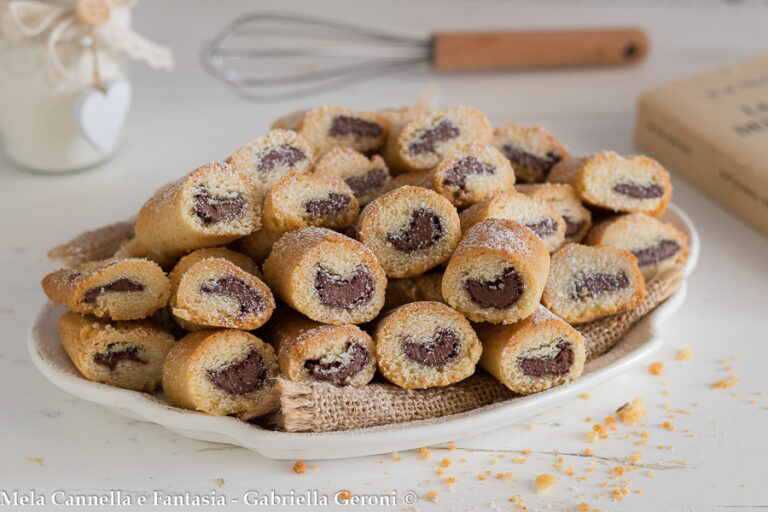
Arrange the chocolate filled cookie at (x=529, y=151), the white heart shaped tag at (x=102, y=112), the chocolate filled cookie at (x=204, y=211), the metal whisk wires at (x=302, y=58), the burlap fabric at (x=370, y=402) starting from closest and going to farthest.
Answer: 1. the burlap fabric at (x=370, y=402)
2. the chocolate filled cookie at (x=204, y=211)
3. the chocolate filled cookie at (x=529, y=151)
4. the white heart shaped tag at (x=102, y=112)
5. the metal whisk wires at (x=302, y=58)

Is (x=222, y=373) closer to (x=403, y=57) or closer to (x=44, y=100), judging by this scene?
(x=44, y=100)

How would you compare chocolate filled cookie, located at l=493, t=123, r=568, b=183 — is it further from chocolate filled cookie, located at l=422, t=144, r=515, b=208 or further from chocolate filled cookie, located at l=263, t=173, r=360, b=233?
chocolate filled cookie, located at l=263, t=173, r=360, b=233

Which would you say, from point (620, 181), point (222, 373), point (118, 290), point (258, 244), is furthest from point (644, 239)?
point (118, 290)

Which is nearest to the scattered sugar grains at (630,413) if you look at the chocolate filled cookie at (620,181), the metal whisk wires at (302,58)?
the chocolate filled cookie at (620,181)

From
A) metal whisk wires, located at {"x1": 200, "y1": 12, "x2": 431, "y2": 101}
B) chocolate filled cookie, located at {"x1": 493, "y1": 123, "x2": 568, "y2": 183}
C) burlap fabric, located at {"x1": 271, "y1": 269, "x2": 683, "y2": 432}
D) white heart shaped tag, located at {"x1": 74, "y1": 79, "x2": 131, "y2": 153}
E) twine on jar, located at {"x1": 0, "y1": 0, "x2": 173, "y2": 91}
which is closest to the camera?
burlap fabric, located at {"x1": 271, "y1": 269, "x2": 683, "y2": 432}

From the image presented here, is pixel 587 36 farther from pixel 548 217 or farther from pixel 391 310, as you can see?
pixel 391 310

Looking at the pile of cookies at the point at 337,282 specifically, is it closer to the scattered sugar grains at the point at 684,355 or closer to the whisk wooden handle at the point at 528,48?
the scattered sugar grains at the point at 684,355

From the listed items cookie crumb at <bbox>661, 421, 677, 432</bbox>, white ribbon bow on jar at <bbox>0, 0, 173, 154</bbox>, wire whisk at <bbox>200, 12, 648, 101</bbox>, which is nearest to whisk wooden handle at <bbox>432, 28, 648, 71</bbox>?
wire whisk at <bbox>200, 12, 648, 101</bbox>
